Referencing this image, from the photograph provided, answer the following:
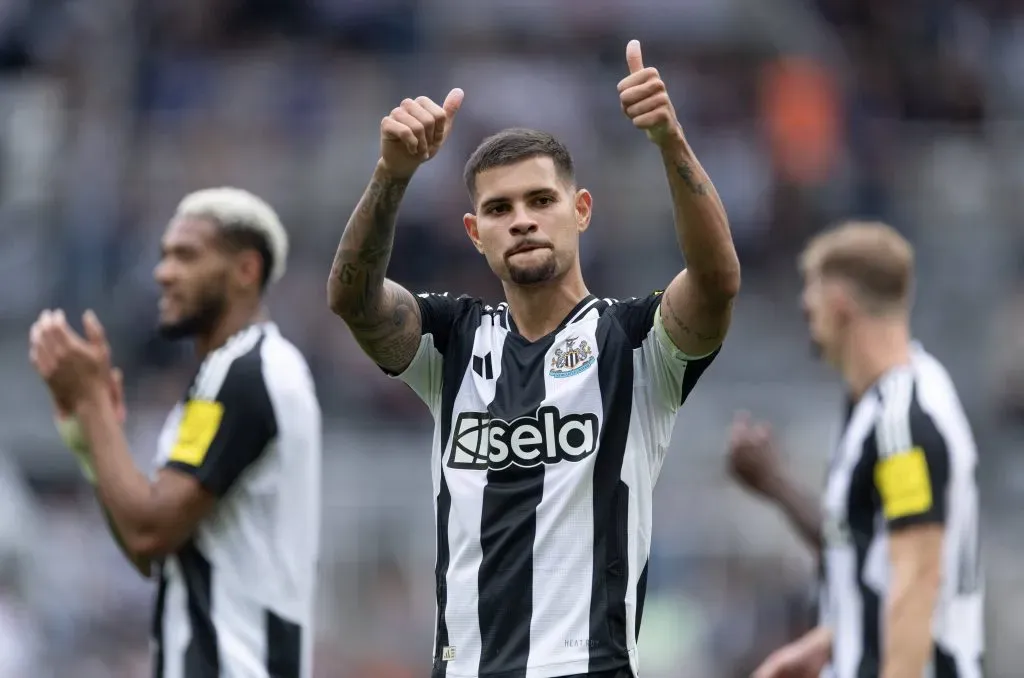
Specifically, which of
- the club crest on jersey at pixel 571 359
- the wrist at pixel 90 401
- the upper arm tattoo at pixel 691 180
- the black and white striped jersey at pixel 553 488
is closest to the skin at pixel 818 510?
the black and white striped jersey at pixel 553 488

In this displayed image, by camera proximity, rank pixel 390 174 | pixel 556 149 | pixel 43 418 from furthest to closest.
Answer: pixel 43 418 < pixel 556 149 < pixel 390 174

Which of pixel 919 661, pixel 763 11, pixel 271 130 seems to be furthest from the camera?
pixel 763 11

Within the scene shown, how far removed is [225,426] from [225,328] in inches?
19.8

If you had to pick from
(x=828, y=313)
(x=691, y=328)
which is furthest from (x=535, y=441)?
(x=828, y=313)

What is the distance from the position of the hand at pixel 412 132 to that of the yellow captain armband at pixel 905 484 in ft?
7.01

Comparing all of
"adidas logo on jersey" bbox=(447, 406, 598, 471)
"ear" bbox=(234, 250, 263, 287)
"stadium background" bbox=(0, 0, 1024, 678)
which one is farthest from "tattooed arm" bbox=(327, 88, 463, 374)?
"stadium background" bbox=(0, 0, 1024, 678)

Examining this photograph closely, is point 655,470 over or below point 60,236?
below

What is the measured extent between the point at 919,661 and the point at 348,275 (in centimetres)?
231

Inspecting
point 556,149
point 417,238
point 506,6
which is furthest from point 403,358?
point 506,6

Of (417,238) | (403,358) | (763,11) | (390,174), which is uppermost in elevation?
(763,11)

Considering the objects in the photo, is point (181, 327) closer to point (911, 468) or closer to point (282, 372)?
point (282, 372)

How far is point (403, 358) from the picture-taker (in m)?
4.08

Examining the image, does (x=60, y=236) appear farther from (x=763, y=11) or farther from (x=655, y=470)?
(x=655, y=470)

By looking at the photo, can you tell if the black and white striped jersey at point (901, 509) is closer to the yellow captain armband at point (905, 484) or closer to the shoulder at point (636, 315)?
the yellow captain armband at point (905, 484)
